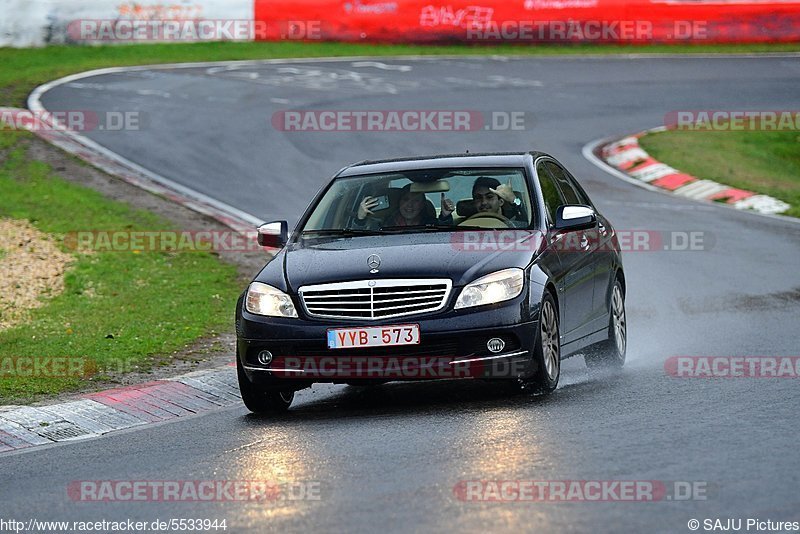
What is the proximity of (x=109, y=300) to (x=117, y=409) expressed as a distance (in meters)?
3.96

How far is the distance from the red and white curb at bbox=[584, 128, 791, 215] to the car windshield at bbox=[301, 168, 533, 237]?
35.5ft

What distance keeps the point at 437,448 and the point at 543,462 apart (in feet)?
2.38

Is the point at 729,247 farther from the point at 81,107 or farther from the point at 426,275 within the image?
the point at 81,107

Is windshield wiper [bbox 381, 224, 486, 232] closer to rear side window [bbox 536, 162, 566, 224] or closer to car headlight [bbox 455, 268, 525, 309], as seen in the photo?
rear side window [bbox 536, 162, 566, 224]

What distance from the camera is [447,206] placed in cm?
1005

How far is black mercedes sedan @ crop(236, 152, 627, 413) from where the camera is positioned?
28.8 ft

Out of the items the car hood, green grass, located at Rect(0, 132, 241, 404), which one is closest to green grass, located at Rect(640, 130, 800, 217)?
green grass, located at Rect(0, 132, 241, 404)

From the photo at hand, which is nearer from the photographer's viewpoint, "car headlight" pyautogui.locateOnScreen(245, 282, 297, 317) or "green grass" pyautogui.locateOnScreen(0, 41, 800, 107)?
"car headlight" pyautogui.locateOnScreen(245, 282, 297, 317)

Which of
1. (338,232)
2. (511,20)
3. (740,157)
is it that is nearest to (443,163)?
(338,232)

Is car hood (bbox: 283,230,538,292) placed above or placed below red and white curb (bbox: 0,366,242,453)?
above

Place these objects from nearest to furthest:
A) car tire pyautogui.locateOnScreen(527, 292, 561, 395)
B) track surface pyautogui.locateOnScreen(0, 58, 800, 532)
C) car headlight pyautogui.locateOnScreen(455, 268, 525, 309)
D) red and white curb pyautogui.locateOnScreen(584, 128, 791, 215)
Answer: track surface pyautogui.locateOnScreen(0, 58, 800, 532)
car headlight pyautogui.locateOnScreen(455, 268, 525, 309)
car tire pyautogui.locateOnScreen(527, 292, 561, 395)
red and white curb pyautogui.locateOnScreen(584, 128, 791, 215)

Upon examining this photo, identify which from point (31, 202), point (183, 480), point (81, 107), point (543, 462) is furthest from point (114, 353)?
point (81, 107)

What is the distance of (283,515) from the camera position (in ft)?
20.4

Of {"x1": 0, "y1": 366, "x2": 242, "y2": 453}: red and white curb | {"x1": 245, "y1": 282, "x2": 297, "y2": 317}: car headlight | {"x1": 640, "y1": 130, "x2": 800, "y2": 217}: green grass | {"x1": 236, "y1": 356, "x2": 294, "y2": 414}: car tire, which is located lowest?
{"x1": 640, "y1": 130, "x2": 800, "y2": 217}: green grass
